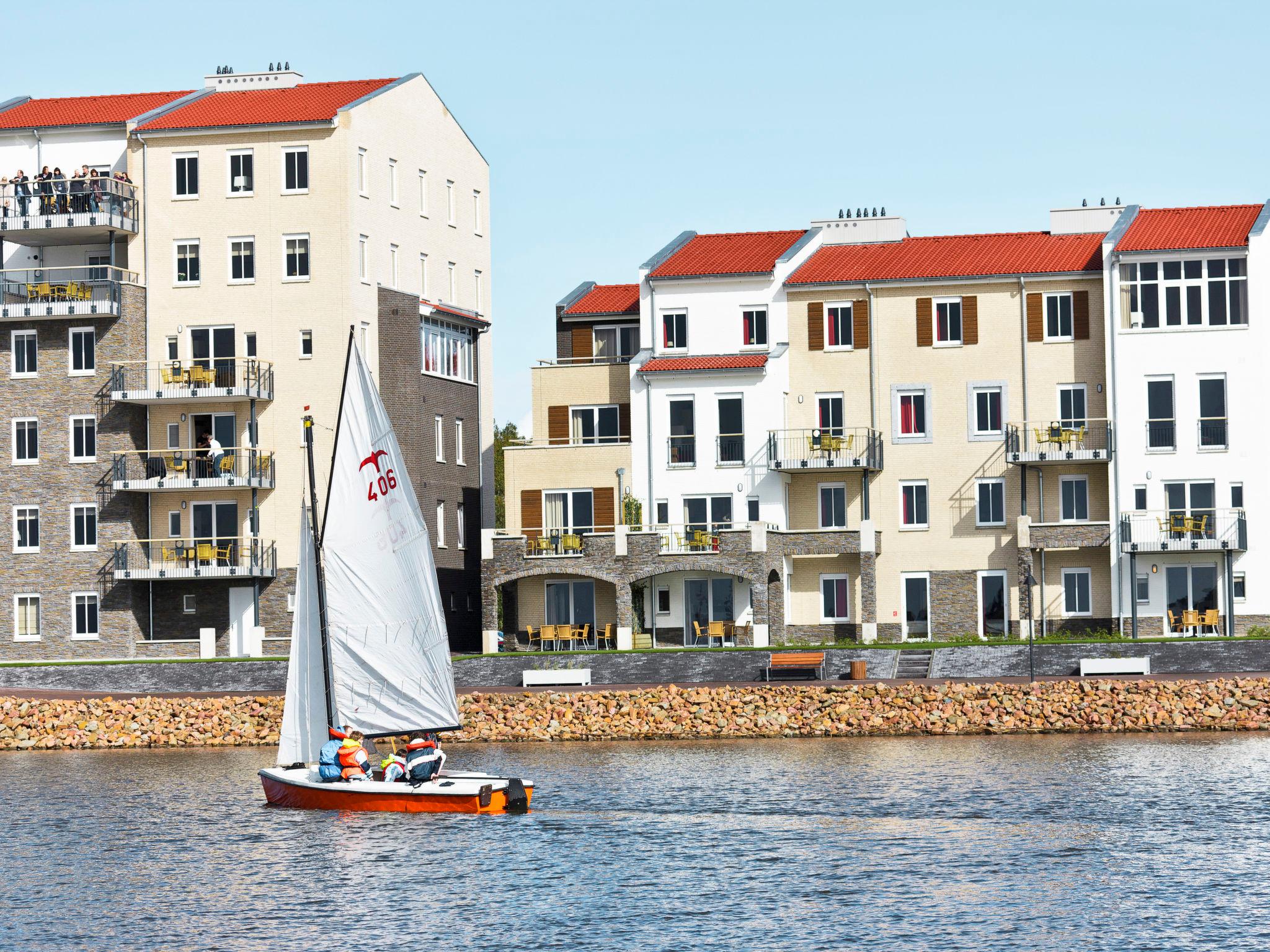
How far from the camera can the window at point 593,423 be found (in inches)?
3290

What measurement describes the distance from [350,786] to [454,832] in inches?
114

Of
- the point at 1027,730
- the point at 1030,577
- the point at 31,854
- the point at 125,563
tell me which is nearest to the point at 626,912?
the point at 31,854

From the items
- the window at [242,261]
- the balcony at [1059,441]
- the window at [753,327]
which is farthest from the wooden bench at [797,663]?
the window at [242,261]

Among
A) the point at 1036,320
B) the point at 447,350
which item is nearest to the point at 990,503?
the point at 1036,320

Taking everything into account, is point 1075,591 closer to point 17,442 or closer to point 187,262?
point 187,262

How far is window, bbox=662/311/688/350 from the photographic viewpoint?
3246 inches

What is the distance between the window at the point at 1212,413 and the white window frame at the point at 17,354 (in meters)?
47.9

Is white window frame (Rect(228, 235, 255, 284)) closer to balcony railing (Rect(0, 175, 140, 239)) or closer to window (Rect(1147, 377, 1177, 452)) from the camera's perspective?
balcony railing (Rect(0, 175, 140, 239))

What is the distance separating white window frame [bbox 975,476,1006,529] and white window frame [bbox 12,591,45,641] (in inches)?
1536

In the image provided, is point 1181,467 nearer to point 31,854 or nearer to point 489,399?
point 489,399

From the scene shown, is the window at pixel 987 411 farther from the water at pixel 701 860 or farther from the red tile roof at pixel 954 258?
the water at pixel 701 860

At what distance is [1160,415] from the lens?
248 feet

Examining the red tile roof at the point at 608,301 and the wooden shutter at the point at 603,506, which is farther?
the red tile roof at the point at 608,301

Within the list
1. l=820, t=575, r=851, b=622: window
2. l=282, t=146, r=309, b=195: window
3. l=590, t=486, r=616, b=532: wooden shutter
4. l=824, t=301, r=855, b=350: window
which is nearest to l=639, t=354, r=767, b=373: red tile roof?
l=824, t=301, r=855, b=350: window
